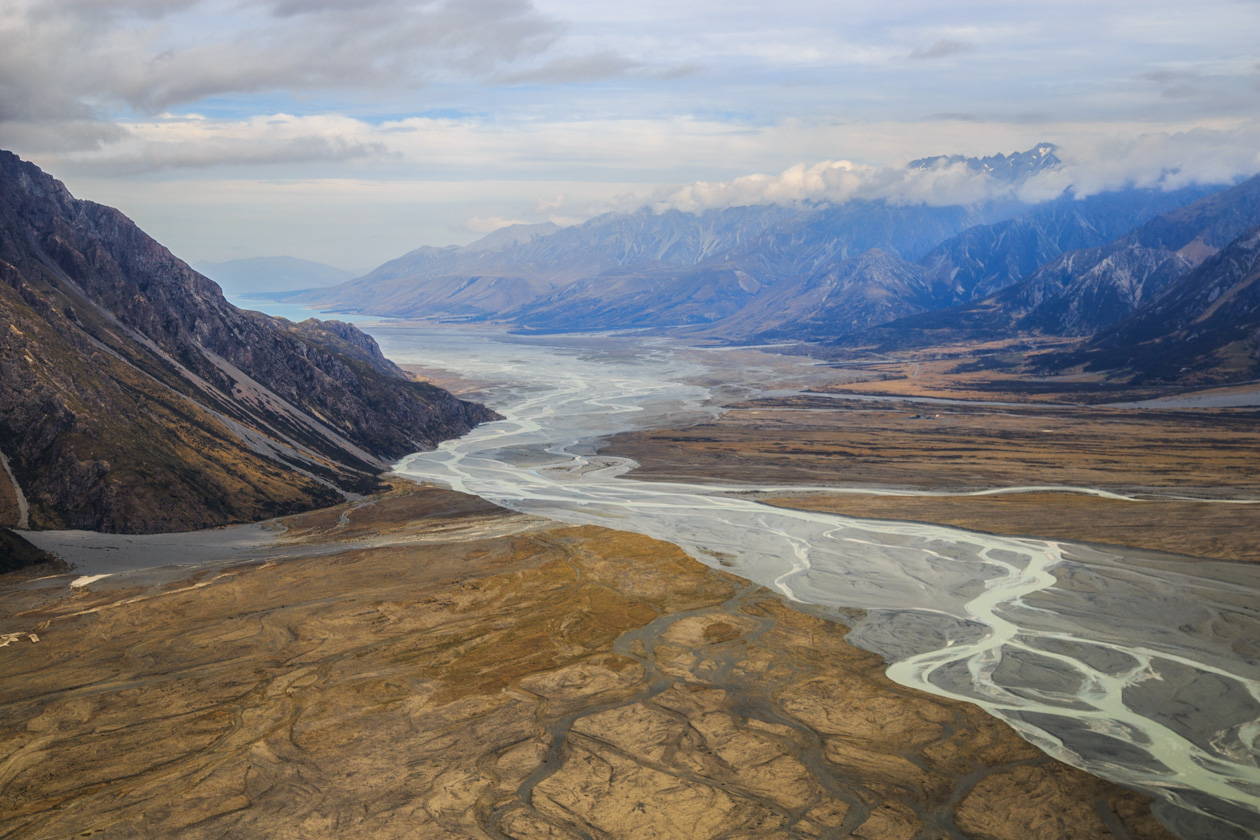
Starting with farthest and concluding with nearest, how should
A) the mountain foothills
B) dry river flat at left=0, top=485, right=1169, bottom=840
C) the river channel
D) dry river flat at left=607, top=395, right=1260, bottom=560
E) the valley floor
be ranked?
the valley floor
dry river flat at left=607, top=395, right=1260, bottom=560
the mountain foothills
the river channel
dry river flat at left=0, top=485, right=1169, bottom=840

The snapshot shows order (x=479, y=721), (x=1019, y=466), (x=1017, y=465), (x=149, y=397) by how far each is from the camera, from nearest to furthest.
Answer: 1. (x=479, y=721)
2. (x=149, y=397)
3. (x=1019, y=466)
4. (x=1017, y=465)

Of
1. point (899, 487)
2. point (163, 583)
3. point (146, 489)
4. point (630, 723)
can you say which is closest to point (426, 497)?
point (146, 489)

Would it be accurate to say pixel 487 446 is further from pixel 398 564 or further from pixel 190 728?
pixel 190 728

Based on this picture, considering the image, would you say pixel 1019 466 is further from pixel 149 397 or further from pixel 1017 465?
pixel 149 397

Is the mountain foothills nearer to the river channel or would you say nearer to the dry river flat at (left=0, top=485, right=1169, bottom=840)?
the dry river flat at (left=0, top=485, right=1169, bottom=840)

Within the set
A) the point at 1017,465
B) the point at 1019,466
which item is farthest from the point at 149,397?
the point at 1017,465

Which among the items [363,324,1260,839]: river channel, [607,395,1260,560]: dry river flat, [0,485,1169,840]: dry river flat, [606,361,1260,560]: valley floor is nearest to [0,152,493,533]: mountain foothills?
[0,485,1169,840]: dry river flat
